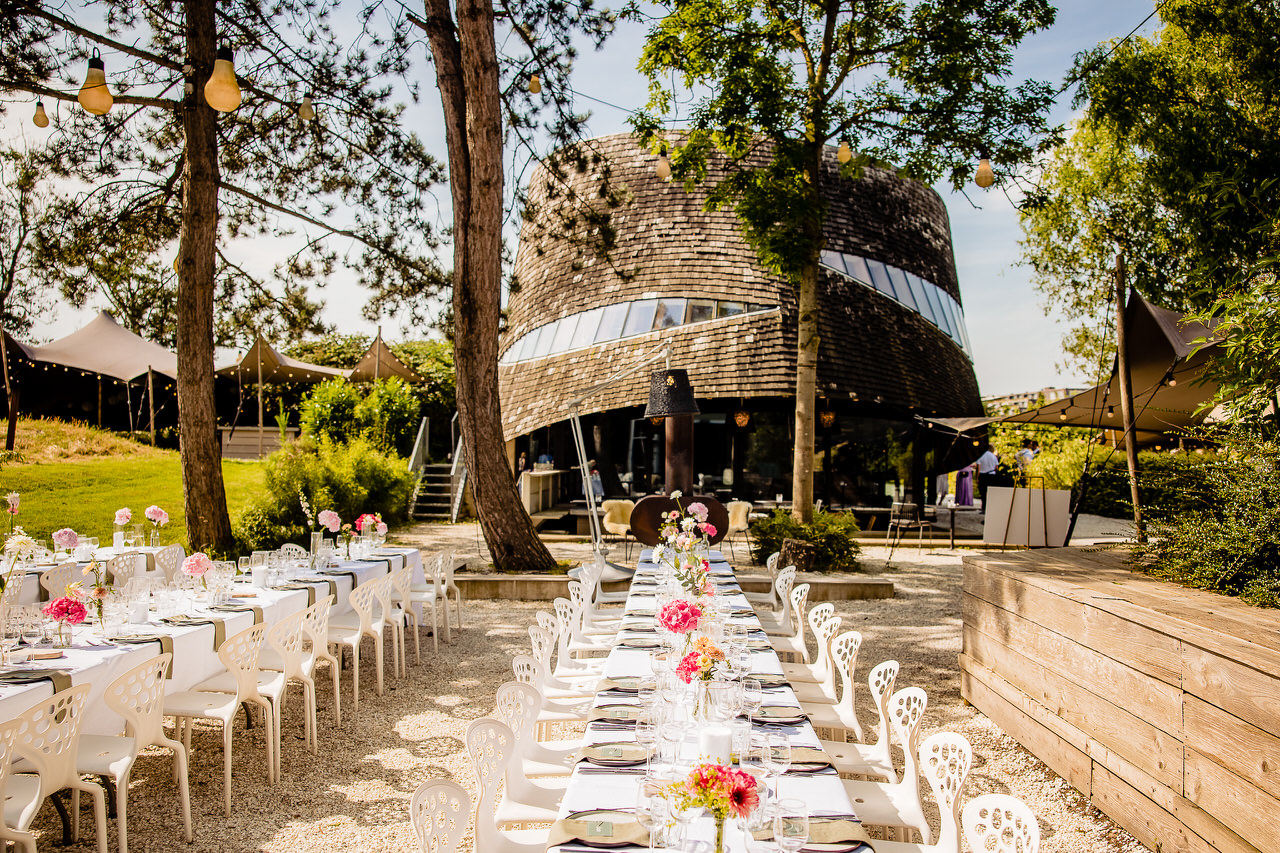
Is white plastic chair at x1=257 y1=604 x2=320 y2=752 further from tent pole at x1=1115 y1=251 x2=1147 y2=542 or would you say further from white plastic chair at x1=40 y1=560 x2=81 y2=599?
tent pole at x1=1115 y1=251 x2=1147 y2=542

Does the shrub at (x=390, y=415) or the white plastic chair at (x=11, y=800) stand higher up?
the shrub at (x=390, y=415)

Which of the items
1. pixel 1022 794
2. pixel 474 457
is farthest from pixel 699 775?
pixel 474 457

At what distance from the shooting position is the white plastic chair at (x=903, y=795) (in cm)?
284

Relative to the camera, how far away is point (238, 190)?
946 centimetres

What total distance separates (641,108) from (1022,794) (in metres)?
9.63

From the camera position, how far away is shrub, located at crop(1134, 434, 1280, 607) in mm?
3764

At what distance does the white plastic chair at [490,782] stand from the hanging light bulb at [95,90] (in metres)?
4.87

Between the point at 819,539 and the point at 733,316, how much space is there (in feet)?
21.9

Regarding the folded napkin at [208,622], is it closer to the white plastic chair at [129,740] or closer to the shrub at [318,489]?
the white plastic chair at [129,740]

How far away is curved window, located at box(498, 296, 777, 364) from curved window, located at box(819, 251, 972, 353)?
2.51 feet

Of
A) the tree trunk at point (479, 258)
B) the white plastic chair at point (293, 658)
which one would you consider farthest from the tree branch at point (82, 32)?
the white plastic chair at point (293, 658)

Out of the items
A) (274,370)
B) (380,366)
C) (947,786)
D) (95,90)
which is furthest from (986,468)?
(95,90)

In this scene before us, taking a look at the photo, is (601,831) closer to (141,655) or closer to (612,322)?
(141,655)

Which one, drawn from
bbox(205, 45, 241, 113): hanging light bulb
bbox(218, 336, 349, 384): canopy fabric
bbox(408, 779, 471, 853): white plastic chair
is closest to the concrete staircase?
bbox(218, 336, 349, 384): canopy fabric
